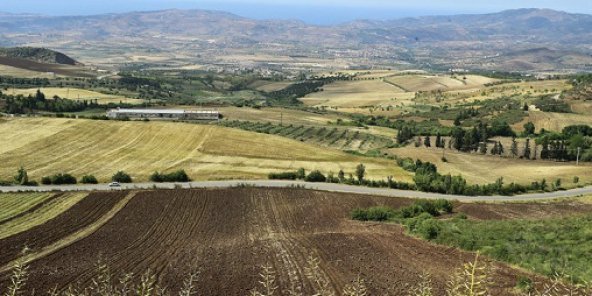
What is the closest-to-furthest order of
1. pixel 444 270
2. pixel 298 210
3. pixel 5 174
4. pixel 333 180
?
pixel 444 270, pixel 298 210, pixel 5 174, pixel 333 180

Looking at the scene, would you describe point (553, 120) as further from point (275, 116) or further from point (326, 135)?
point (275, 116)

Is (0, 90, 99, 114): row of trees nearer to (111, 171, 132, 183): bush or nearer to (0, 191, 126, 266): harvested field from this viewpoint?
(111, 171, 132, 183): bush

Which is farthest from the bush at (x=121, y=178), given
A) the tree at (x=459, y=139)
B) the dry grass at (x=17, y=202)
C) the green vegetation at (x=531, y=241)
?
the tree at (x=459, y=139)

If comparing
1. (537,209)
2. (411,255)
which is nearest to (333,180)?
(537,209)

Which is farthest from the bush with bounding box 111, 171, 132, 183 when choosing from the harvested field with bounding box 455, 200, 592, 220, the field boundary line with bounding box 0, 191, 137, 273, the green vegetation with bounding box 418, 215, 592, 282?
the green vegetation with bounding box 418, 215, 592, 282

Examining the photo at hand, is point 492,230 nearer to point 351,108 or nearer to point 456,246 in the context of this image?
point 456,246

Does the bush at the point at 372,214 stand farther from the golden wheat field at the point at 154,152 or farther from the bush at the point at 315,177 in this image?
the golden wheat field at the point at 154,152

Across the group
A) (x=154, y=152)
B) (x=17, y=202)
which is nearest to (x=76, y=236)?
(x=17, y=202)
